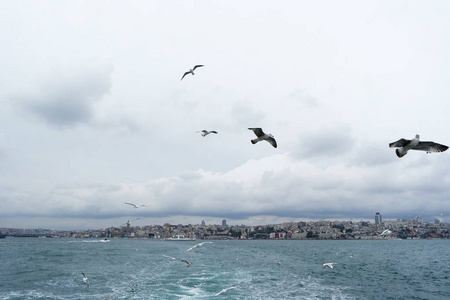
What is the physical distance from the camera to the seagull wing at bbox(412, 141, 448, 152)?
9.14 m

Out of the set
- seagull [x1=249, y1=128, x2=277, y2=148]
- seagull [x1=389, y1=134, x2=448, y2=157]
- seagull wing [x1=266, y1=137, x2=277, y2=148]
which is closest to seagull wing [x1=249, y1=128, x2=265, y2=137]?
seagull [x1=249, y1=128, x2=277, y2=148]

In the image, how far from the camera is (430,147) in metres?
9.38

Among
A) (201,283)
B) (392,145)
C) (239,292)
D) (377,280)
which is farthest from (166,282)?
(392,145)

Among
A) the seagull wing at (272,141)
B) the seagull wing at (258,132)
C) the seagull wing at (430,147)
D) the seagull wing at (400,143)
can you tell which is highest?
the seagull wing at (258,132)

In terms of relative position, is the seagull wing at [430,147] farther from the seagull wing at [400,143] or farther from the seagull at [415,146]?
the seagull wing at [400,143]

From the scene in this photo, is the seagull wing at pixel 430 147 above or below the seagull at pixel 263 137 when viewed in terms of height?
below

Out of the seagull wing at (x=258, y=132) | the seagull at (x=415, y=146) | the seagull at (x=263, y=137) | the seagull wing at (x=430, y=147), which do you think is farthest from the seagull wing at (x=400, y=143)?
the seagull wing at (x=258, y=132)

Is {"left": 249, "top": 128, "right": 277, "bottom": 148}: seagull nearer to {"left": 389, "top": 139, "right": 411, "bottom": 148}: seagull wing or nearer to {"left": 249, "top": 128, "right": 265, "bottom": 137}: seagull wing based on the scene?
{"left": 249, "top": 128, "right": 265, "bottom": 137}: seagull wing

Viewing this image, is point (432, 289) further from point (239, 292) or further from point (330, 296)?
point (239, 292)

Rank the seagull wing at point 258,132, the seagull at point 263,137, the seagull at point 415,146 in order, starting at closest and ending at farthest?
the seagull at point 415,146 → the seagull wing at point 258,132 → the seagull at point 263,137

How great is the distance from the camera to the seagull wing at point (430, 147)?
914 centimetres

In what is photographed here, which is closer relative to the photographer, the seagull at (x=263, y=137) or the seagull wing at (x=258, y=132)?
the seagull wing at (x=258, y=132)

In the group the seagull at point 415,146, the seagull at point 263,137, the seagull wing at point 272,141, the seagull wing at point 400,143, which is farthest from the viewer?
the seagull wing at point 272,141

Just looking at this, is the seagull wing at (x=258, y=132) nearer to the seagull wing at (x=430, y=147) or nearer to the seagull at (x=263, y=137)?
the seagull at (x=263, y=137)
